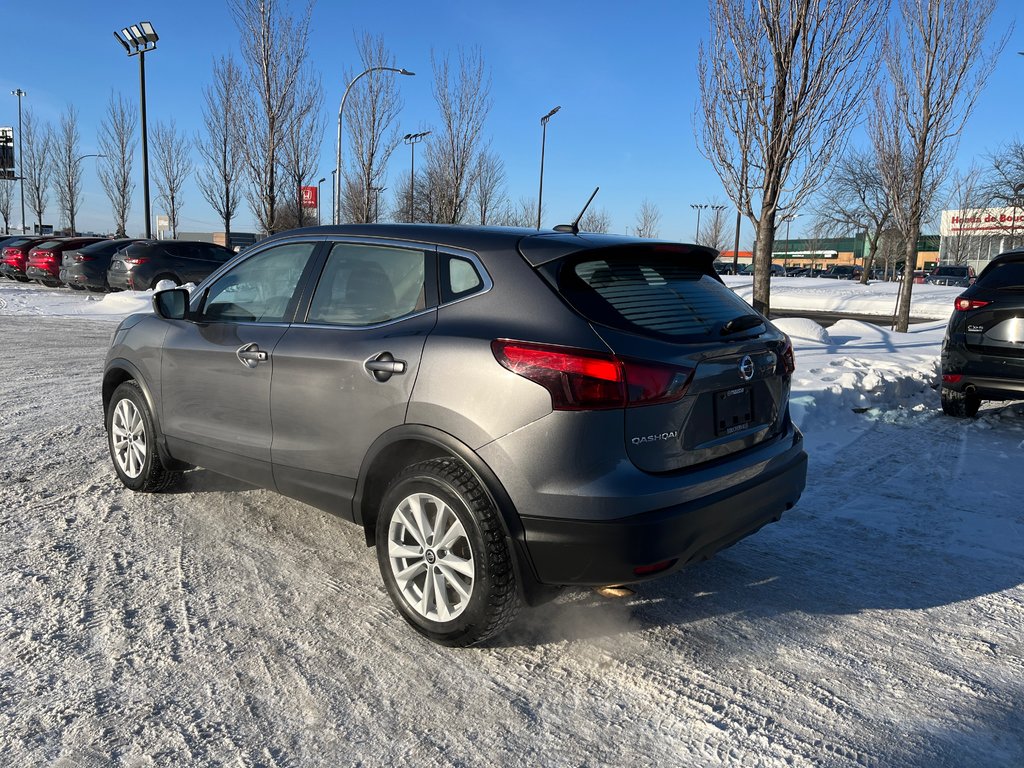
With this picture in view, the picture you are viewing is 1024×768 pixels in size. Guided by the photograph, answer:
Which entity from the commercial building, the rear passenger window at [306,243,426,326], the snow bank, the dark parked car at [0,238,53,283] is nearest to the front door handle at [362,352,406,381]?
the rear passenger window at [306,243,426,326]

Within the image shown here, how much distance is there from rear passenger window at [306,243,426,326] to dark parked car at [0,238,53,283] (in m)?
28.0

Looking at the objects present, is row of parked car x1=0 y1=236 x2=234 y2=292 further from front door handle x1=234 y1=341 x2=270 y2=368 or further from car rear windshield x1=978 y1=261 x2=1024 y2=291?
car rear windshield x1=978 y1=261 x2=1024 y2=291

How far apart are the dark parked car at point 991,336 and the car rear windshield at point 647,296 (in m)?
4.79

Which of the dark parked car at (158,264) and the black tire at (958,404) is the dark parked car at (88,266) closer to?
the dark parked car at (158,264)

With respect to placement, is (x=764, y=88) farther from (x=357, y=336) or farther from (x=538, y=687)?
(x=538, y=687)

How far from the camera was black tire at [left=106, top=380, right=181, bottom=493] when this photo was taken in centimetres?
459

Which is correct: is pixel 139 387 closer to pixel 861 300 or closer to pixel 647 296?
pixel 647 296

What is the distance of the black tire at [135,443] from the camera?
4.59 m

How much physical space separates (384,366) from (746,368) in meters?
1.50

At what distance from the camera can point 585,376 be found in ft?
8.81

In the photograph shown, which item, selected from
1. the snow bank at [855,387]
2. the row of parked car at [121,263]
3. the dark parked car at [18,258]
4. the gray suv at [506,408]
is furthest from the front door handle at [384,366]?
the dark parked car at [18,258]

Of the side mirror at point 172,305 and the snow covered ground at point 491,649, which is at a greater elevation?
the side mirror at point 172,305

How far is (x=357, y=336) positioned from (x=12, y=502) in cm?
268

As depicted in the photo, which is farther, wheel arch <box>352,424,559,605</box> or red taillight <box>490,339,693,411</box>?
wheel arch <box>352,424,559,605</box>
